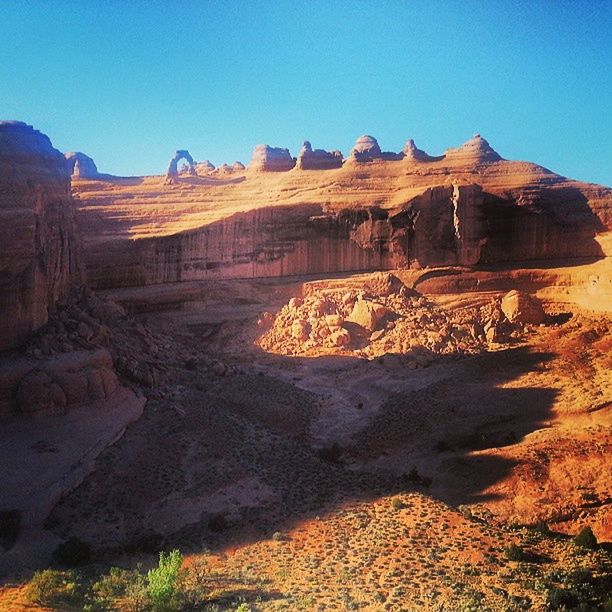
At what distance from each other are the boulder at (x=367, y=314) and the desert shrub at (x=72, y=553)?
68.6 feet

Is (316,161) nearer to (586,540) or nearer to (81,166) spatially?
(81,166)

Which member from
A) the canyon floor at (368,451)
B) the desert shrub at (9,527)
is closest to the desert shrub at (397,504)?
the canyon floor at (368,451)

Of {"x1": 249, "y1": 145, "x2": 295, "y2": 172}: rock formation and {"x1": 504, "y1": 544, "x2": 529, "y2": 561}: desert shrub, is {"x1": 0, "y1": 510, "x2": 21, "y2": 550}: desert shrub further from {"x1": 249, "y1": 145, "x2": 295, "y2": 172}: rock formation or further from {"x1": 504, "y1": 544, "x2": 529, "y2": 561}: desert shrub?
{"x1": 249, "y1": 145, "x2": 295, "y2": 172}: rock formation

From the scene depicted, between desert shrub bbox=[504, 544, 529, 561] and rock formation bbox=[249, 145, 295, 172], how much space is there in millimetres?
41354

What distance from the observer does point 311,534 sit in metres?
16.8

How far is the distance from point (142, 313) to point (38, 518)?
20.4 metres

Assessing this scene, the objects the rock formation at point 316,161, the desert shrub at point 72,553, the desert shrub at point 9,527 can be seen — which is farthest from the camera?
the rock formation at point 316,161

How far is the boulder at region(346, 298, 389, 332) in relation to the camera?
1375 inches

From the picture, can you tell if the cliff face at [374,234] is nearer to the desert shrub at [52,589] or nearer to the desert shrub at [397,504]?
the desert shrub at [397,504]

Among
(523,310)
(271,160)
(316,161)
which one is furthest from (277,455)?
(271,160)

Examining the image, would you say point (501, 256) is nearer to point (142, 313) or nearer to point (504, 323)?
point (504, 323)

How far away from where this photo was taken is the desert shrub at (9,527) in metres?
16.2

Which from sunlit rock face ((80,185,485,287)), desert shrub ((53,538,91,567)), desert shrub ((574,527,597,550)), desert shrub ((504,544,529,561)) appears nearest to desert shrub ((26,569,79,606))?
desert shrub ((53,538,91,567))

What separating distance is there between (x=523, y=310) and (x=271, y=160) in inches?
1044
